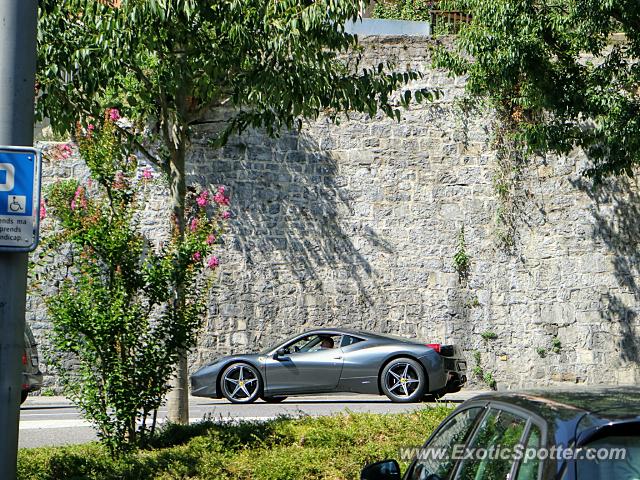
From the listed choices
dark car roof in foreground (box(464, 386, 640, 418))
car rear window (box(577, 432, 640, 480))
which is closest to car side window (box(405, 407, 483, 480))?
dark car roof in foreground (box(464, 386, 640, 418))

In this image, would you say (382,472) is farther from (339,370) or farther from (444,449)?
(339,370)

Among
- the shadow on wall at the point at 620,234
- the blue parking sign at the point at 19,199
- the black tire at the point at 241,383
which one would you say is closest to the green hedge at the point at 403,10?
the shadow on wall at the point at 620,234

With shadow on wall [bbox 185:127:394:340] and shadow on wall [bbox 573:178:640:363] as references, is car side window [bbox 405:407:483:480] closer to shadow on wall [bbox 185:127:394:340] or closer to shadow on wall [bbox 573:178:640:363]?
shadow on wall [bbox 185:127:394:340]

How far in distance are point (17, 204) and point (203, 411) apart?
900cm

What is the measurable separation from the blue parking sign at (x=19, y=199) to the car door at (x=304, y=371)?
9.86 m

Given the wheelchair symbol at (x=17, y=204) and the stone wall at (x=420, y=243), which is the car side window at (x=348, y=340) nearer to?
the stone wall at (x=420, y=243)

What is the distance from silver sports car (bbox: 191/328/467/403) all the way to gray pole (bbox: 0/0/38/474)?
32.1 feet

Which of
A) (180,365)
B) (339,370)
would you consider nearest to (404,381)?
(339,370)

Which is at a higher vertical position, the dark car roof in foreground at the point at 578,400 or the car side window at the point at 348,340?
the car side window at the point at 348,340

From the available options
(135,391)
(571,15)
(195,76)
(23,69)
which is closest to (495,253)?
(571,15)

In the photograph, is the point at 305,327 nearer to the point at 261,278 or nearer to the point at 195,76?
the point at 261,278

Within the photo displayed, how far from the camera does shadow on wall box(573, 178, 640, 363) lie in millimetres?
18062

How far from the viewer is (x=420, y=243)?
18.6 meters

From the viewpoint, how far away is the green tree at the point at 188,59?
9242mm
